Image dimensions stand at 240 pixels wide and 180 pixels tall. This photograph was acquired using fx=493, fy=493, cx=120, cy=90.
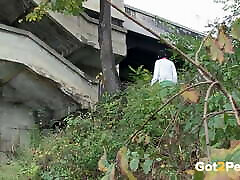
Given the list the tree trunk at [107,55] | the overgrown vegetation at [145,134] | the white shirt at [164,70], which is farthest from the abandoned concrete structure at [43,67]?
the white shirt at [164,70]

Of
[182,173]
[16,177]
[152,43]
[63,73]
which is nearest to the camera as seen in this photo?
[182,173]

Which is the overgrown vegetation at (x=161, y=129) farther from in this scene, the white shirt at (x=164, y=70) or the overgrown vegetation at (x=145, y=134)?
the white shirt at (x=164, y=70)

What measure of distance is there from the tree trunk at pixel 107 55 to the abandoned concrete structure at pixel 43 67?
609 millimetres

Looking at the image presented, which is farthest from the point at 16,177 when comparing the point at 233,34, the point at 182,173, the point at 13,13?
the point at 13,13

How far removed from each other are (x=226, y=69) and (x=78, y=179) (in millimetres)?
2484

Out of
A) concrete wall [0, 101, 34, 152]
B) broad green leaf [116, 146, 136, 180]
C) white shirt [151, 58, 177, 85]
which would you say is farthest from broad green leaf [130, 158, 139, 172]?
concrete wall [0, 101, 34, 152]

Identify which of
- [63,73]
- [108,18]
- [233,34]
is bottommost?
[233,34]

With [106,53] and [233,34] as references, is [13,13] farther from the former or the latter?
[233,34]

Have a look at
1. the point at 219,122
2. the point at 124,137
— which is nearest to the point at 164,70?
the point at 124,137

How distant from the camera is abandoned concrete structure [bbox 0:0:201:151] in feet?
29.6

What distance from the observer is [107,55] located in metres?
9.53

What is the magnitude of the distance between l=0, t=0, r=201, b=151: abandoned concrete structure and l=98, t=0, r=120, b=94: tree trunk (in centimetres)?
61

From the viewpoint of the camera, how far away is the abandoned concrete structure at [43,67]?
902 centimetres

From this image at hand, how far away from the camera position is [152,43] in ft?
45.7
